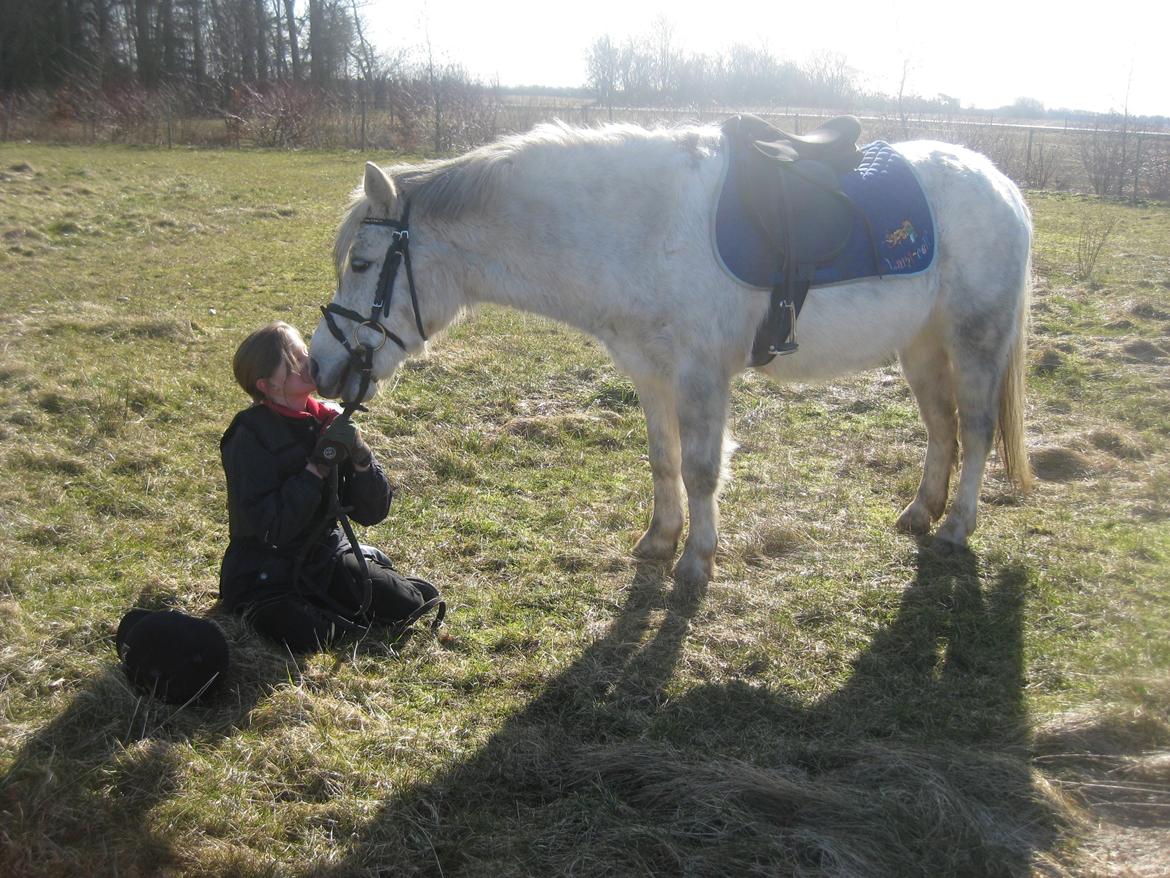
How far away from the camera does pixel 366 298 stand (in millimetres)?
3705

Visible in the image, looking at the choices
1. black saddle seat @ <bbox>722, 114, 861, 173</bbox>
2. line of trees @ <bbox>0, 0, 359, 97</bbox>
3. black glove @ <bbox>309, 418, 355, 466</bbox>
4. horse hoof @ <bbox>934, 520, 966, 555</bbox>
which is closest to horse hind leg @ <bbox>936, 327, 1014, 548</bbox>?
horse hoof @ <bbox>934, 520, 966, 555</bbox>

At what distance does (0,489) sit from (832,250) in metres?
4.31

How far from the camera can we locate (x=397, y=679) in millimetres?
3328

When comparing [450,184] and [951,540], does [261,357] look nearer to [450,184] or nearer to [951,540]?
[450,184]

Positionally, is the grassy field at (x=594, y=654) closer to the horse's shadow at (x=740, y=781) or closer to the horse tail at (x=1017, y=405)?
the horse's shadow at (x=740, y=781)

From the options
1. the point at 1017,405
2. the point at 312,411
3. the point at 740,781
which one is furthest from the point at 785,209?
the point at 740,781

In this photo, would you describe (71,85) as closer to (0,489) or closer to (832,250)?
(0,489)

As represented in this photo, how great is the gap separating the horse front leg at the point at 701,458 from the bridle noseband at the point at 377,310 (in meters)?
1.29

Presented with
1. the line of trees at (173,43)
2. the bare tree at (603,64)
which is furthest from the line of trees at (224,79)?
the bare tree at (603,64)

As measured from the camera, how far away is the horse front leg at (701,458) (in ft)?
12.8

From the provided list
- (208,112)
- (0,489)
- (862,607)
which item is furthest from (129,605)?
(208,112)

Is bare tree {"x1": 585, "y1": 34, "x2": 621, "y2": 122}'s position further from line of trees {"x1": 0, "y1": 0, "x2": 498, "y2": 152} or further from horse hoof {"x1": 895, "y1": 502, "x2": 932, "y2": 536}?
horse hoof {"x1": 895, "y1": 502, "x2": 932, "y2": 536}

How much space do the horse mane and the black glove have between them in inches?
33.3

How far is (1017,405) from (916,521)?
78 centimetres
